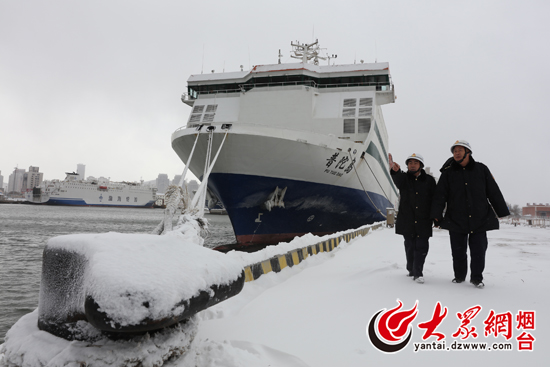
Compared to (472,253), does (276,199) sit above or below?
above

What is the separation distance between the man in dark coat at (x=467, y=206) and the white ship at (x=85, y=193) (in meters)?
79.6

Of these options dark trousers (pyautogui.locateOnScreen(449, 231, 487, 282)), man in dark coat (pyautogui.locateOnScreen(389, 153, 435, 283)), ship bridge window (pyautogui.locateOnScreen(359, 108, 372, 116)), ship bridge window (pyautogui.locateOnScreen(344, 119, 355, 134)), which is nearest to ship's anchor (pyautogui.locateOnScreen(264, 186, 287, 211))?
ship bridge window (pyautogui.locateOnScreen(344, 119, 355, 134))

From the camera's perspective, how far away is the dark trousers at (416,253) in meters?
3.44

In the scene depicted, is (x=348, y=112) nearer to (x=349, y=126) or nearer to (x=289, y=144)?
(x=349, y=126)

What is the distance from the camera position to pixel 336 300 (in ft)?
9.50

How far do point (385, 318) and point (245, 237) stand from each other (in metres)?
10.6

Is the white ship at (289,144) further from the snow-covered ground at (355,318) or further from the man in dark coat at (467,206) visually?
the man in dark coat at (467,206)

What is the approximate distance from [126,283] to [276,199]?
10.6 metres

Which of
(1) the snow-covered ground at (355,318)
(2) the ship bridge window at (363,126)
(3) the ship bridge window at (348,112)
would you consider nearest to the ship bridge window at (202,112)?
(3) the ship bridge window at (348,112)

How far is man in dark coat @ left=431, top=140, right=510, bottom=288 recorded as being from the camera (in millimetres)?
3195

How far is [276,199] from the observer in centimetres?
1169

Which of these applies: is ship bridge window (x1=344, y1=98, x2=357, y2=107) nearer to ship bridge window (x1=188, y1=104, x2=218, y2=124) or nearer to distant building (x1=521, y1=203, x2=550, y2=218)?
ship bridge window (x1=188, y1=104, x2=218, y2=124)

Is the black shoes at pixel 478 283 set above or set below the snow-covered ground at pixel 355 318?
above

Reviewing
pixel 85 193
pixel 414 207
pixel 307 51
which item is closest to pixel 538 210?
pixel 307 51
